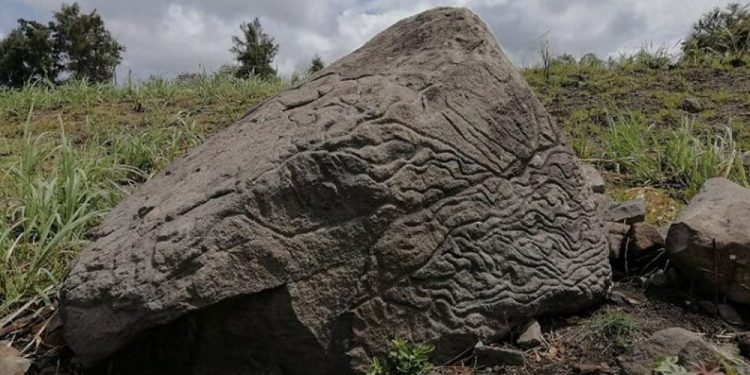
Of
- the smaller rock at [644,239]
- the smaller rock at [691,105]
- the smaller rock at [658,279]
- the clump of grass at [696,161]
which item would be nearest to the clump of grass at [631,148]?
the clump of grass at [696,161]

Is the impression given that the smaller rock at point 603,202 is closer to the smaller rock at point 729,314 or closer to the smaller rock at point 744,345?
the smaller rock at point 729,314

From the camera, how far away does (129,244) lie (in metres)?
2.50

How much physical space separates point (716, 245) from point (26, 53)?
19.4m

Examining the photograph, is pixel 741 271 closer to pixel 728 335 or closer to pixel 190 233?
pixel 728 335

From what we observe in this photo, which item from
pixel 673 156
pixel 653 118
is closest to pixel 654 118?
pixel 653 118

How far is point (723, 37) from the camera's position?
8008 millimetres

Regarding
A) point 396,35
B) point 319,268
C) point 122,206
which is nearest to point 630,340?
point 319,268

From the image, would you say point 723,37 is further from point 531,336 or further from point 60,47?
point 60,47

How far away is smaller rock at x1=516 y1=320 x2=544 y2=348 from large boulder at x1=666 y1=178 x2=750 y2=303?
0.68 meters

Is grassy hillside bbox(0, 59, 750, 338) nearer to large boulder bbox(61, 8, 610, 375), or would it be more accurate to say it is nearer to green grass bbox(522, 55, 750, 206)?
green grass bbox(522, 55, 750, 206)

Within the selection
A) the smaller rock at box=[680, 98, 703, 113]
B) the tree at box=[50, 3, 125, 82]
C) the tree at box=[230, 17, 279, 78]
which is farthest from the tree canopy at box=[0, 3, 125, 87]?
the smaller rock at box=[680, 98, 703, 113]

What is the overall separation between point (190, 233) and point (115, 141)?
2842mm

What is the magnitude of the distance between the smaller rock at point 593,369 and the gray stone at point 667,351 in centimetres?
5

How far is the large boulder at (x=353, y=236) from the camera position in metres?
2.38
